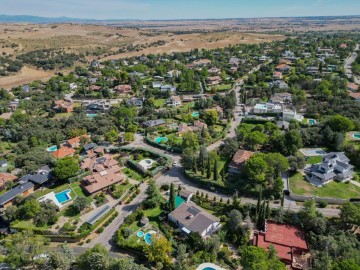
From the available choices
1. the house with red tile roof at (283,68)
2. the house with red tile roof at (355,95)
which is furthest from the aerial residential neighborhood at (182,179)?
the house with red tile roof at (283,68)

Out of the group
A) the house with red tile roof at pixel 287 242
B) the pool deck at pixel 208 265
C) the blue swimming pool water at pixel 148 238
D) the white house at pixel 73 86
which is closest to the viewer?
the pool deck at pixel 208 265

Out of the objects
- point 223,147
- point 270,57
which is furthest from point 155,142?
point 270,57

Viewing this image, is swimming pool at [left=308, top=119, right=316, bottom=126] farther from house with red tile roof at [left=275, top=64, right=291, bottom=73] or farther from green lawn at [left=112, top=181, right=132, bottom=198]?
house with red tile roof at [left=275, top=64, right=291, bottom=73]

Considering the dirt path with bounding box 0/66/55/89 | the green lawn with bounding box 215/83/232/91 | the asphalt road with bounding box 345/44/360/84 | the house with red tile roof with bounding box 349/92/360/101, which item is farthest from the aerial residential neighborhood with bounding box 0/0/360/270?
the dirt path with bounding box 0/66/55/89

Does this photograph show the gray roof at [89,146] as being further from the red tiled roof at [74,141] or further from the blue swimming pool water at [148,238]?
the blue swimming pool water at [148,238]

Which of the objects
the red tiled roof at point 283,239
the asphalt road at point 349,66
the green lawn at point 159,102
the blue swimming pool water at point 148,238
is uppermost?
the asphalt road at point 349,66

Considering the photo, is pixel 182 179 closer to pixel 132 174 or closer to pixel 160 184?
pixel 160 184
